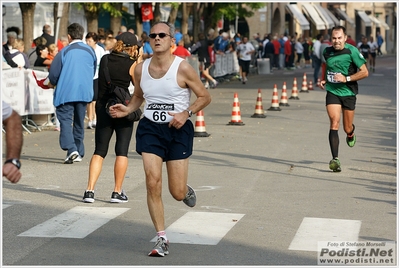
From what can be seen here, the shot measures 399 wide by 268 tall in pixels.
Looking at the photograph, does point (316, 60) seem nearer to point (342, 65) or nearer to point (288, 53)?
point (288, 53)

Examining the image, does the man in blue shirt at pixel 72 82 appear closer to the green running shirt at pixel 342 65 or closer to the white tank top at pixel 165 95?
the green running shirt at pixel 342 65

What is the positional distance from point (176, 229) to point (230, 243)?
30.0 inches

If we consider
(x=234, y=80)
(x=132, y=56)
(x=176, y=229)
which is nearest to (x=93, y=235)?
(x=176, y=229)

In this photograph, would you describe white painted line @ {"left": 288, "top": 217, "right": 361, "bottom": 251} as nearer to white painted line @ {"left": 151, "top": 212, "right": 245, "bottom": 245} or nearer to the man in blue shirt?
white painted line @ {"left": 151, "top": 212, "right": 245, "bottom": 245}

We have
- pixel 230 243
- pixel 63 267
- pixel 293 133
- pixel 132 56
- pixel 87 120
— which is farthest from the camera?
pixel 87 120

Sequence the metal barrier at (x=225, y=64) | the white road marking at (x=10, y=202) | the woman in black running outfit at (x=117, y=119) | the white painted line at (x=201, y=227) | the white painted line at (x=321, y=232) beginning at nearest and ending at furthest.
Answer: the white painted line at (x=321, y=232)
the white painted line at (x=201, y=227)
the white road marking at (x=10, y=202)
the woman in black running outfit at (x=117, y=119)
the metal barrier at (x=225, y=64)

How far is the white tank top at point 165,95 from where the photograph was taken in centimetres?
755

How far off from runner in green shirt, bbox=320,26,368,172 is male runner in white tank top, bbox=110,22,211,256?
518 cm

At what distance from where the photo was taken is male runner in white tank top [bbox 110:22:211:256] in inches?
297

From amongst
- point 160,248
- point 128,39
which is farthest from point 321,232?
point 128,39

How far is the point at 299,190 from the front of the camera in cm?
1099

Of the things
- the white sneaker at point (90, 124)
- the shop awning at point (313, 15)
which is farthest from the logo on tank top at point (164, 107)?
the shop awning at point (313, 15)

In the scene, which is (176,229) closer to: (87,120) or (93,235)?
(93,235)

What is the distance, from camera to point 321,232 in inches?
328
